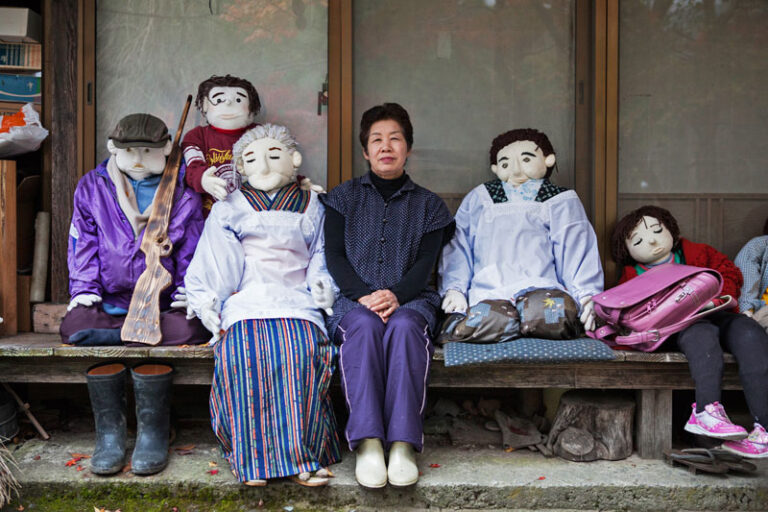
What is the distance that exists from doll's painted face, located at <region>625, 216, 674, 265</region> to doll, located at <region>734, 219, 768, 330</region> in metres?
0.46

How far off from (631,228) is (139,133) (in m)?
2.78

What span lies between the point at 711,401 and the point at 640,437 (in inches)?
17.7

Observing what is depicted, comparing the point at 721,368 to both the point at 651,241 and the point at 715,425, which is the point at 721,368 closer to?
the point at 715,425

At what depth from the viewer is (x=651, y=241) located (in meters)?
3.74

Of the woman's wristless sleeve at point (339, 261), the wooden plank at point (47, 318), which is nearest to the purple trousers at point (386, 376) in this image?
the woman's wristless sleeve at point (339, 261)

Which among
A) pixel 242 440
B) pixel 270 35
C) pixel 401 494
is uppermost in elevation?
pixel 270 35

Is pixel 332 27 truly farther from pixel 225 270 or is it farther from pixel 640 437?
pixel 640 437

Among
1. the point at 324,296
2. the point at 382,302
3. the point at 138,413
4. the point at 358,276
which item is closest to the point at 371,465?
the point at 382,302

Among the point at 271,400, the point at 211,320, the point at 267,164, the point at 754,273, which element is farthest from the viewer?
the point at 754,273

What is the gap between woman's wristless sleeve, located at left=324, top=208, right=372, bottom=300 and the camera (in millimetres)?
3385

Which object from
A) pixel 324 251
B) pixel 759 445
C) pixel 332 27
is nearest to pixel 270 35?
pixel 332 27

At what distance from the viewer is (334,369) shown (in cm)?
318

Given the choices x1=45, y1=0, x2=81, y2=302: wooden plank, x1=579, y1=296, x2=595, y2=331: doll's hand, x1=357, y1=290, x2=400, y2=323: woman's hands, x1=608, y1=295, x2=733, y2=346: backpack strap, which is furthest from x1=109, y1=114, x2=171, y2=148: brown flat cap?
x1=608, y1=295, x2=733, y2=346: backpack strap

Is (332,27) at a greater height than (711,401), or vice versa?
(332,27)
